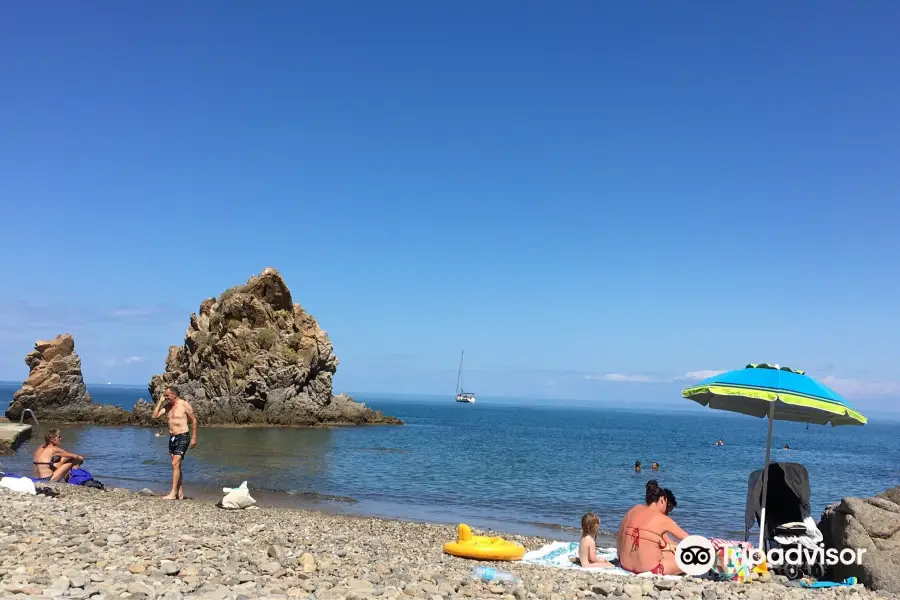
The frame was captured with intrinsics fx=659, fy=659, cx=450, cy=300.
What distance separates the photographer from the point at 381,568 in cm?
781

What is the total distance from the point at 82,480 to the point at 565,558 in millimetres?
12971

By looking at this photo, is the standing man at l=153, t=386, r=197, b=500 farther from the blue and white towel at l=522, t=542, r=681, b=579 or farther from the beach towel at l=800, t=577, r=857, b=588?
the beach towel at l=800, t=577, r=857, b=588

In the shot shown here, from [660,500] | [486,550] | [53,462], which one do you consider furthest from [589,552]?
[53,462]

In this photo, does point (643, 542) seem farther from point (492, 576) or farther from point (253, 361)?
point (253, 361)

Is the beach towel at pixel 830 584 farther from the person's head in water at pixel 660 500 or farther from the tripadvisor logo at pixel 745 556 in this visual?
the person's head in water at pixel 660 500

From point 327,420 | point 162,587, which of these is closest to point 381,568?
point 162,587

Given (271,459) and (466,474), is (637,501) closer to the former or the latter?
(466,474)

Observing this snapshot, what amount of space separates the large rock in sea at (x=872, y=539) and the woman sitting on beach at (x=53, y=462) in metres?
16.4

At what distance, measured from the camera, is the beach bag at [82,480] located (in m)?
16.4

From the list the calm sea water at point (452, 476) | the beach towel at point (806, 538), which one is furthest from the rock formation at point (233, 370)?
the beach towel at point (806, 538)

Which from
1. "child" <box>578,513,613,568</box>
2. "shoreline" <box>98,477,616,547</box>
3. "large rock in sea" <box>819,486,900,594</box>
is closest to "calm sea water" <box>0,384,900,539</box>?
"shoreline" <box>98,477,616,547</box>

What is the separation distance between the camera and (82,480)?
16.8m

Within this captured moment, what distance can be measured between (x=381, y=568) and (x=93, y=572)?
120 inches

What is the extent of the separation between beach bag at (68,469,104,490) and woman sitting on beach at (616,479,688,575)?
13101 mm
